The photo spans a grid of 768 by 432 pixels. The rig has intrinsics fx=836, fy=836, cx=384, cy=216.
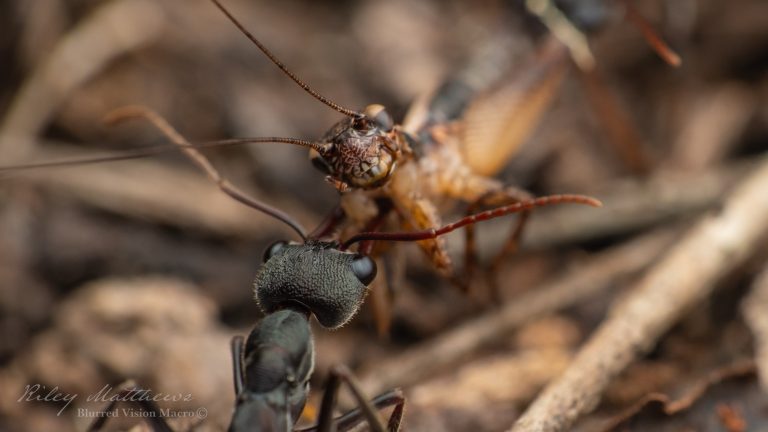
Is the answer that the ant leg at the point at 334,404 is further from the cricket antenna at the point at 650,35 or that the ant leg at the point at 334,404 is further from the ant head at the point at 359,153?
the cricket antenna at the point at 650,35

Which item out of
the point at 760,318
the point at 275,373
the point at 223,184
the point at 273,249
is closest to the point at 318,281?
the point at 273,249

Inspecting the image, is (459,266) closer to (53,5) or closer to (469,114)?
(469,114)

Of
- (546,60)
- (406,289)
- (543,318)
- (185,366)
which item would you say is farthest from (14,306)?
(546,60)

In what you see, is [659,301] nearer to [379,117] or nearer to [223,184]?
[379,117]

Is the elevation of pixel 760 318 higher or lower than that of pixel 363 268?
lower

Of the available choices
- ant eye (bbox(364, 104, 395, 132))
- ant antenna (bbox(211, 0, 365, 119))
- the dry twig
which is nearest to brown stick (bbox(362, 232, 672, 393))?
the dry twig

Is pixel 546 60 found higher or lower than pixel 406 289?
higher

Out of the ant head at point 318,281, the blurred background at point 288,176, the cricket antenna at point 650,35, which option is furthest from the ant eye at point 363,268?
the cricket antenna at point 650,35
